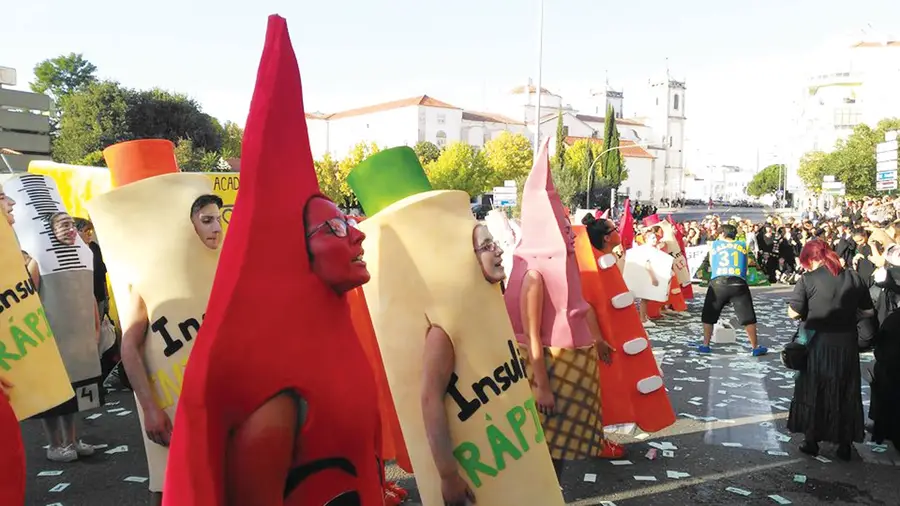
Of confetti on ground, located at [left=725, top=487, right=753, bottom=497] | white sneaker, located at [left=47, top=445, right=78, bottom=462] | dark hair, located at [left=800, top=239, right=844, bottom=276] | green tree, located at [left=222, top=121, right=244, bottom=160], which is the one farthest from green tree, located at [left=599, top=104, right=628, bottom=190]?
white sneaker, located at [left=47, top=445, right=78, bottom=462]

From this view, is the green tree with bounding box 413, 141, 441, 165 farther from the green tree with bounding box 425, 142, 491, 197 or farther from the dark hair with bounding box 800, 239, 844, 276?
Result: the dark hair with bounding box 800, 239, 844, 276

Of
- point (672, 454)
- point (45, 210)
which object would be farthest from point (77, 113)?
point (672, 454)

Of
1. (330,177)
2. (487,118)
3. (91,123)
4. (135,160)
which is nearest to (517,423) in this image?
(135,160)

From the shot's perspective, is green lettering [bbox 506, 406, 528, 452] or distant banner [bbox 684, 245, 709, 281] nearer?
green lettering [bbox 506, 406, 528, 452]

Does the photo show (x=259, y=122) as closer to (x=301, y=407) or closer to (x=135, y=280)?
(x=301, y=407)

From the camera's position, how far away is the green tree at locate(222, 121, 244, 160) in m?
48.9

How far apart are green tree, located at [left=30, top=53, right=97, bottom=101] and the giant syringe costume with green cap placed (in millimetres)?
64372

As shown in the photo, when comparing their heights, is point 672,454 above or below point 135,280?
below

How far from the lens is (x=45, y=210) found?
5.11 metres

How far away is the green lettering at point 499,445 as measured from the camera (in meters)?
2.64

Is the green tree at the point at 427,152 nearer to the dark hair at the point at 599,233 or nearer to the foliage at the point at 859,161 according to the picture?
the foliage at the point at 859,161

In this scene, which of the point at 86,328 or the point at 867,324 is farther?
the point at 867,324

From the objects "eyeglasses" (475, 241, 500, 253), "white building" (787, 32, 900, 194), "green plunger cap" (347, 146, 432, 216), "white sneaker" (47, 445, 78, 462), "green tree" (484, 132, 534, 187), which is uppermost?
"white building" (787, 32, 900, 194)

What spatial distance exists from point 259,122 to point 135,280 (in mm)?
1669
